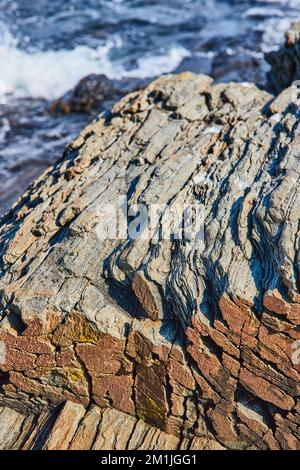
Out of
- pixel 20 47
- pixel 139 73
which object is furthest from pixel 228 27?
pixel 20 47

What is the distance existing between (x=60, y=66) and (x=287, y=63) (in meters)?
22.7

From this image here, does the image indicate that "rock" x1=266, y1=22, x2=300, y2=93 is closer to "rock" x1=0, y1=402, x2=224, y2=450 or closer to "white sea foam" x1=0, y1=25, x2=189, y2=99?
"white sea foam" x1=0, y1=25, x2=189, y2=99

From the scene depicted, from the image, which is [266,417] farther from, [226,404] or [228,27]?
[228,27]

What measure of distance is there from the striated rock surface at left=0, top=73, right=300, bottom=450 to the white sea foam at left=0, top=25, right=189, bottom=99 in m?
25.6

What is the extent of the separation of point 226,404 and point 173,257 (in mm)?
4196

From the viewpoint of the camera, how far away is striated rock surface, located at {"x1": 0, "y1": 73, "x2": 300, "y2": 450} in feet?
41.5

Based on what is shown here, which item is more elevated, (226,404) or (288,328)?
(288,328)

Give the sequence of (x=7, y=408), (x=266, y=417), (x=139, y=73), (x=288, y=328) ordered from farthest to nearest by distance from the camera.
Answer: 1. (x=139, y=73)
2. (x=7, y=408)
3. (x=266, y=417)
4. (x=288, y=328)

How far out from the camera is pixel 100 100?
36.1 m

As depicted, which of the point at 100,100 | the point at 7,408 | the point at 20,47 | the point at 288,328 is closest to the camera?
the point at 288,328

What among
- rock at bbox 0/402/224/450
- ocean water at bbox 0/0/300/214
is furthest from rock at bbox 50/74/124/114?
rock at bbox 0/402/224/450

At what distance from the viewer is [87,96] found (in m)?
36.3

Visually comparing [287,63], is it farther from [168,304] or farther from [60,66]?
[60,66]

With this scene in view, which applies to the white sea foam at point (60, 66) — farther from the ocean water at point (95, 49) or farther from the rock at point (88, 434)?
the rock at point (88, 434)
